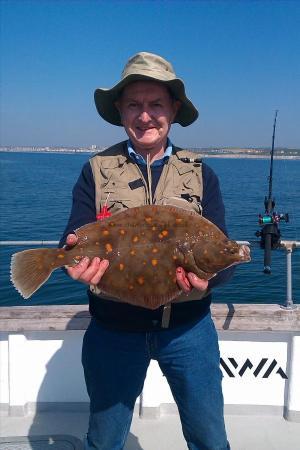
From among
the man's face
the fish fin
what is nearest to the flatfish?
the fish fin

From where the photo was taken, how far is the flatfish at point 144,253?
8.36ft

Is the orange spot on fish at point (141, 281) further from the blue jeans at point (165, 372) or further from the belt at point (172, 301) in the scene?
the blue jeans at point (165, 372)

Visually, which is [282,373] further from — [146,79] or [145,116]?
[146,79]

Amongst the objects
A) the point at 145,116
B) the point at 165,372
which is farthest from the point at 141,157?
the point at 165,372

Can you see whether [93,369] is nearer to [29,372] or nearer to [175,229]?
[175,229]

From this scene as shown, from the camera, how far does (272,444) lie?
12.8 ft

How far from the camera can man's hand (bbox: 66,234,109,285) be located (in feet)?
8.23

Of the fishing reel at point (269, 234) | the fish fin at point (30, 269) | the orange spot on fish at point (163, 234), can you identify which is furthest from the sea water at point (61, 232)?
the orange spot on fish at point (163, 234)

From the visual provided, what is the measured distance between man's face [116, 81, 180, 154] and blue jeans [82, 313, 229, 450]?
3.95 ft

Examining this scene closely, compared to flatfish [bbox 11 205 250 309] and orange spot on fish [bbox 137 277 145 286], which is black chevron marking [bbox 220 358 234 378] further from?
orange spot on fish [bbox 137 277 145 286]

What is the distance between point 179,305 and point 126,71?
1492 millimetres

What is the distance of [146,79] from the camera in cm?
271

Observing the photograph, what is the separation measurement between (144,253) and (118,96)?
1085 mm

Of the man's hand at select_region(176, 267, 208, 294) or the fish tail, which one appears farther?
the fish tail
